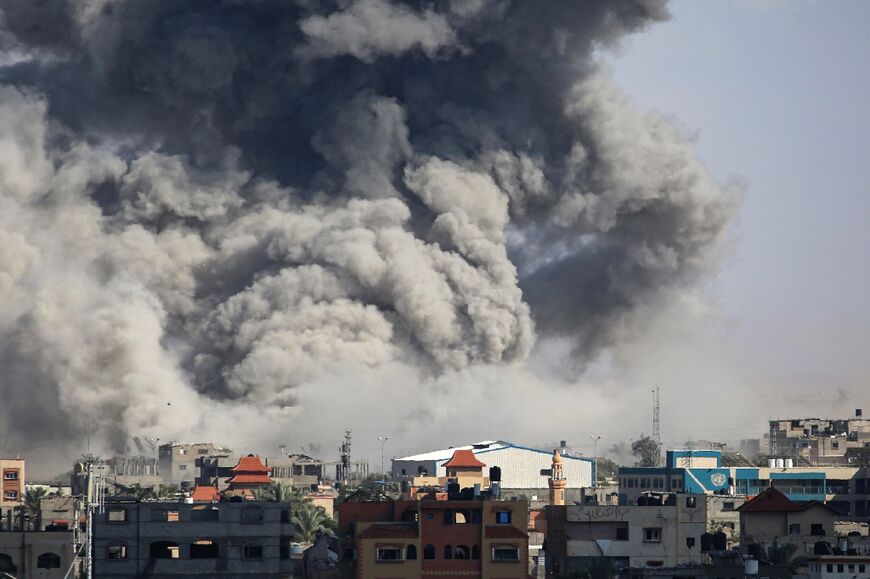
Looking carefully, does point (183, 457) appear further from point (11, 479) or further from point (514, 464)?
point (11, 479)

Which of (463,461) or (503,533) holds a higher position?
(463,461)

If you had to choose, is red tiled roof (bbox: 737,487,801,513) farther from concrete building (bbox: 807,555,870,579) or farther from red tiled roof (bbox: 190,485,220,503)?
red tiled roof (bbox: 190,485,220,503)

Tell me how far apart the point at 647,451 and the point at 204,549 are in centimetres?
7899

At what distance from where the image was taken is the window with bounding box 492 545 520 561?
6109 centimetres

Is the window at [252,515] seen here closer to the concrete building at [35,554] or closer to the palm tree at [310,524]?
the concrete building at [35,554]

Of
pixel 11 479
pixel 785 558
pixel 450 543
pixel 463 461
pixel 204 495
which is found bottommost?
pixel 785 558

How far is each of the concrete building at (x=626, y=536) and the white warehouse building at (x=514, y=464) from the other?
51027 mm

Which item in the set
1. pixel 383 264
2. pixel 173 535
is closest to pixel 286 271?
pixel 383 264

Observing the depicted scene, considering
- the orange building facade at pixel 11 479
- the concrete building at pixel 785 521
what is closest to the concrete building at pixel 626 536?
the concrete building at pixel 785 521

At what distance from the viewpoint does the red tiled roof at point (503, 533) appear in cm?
6125

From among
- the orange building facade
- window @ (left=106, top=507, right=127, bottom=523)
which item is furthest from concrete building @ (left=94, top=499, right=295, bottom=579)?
the orange building facade

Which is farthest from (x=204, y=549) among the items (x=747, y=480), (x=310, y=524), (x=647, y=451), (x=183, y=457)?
(x=647, y=451)

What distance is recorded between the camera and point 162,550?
197 feet

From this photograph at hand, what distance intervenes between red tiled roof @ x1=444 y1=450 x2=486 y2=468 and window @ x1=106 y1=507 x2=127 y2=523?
5300 centimetres
